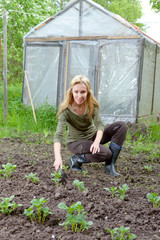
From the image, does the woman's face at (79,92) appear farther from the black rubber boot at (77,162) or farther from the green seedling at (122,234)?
the green seedling at (122,234)

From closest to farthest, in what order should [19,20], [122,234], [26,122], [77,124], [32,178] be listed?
[122,234], [32,178], [77,124], [26,122], [19,20]

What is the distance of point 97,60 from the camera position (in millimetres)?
7777

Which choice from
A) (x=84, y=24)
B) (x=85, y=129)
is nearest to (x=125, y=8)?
(x=84, y=24)

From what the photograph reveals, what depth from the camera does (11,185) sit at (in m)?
3.06

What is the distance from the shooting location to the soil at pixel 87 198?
2131mm

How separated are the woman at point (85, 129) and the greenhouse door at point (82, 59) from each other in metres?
4.14

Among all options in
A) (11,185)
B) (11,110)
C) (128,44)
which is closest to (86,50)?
(128,44)

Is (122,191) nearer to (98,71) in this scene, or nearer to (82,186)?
(82,186)

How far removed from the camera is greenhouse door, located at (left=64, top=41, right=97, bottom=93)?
7824 mm

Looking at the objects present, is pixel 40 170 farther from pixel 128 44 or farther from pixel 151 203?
pixel 128 44

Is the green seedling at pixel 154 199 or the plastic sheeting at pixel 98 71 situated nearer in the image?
the green seedling at pixel 154 199

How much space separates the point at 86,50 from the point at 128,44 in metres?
1.04

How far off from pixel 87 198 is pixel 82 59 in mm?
5587

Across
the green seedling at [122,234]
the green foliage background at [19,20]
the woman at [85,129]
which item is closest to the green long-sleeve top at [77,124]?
the woman at [85,129]
